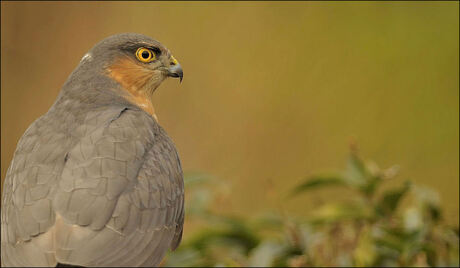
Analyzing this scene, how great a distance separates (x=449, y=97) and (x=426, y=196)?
2209 millimetres

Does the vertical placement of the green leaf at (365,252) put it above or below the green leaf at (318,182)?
below

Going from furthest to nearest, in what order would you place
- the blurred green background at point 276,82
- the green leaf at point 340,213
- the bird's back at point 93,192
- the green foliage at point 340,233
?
the blurred green background at point 276,82 < the green leaf at point 340,213 < the green foliage at point 340,233 < the bird's back at point 93,192

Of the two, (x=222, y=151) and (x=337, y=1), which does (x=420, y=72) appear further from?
(x=222, y=151)

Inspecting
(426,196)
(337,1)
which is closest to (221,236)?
(426,196)

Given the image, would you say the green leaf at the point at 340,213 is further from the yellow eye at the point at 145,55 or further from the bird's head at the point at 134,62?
the yellow eye at the point at 145,55

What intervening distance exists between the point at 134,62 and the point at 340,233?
137 cm

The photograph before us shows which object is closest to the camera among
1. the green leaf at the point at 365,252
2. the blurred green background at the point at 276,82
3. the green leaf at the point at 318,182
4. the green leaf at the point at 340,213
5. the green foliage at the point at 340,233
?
the green leaf at the point at 365,252

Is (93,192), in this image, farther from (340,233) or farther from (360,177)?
(360,177)

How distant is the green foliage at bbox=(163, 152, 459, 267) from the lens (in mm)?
3273

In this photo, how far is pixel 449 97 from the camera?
5.70 m

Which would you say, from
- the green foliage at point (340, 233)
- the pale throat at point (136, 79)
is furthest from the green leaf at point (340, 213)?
the pale throat at point (136, 79)

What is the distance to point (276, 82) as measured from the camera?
6.11 metres

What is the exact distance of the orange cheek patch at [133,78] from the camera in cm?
303

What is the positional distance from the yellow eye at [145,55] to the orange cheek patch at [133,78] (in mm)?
33
